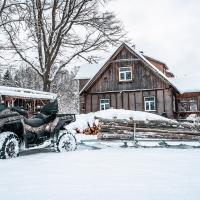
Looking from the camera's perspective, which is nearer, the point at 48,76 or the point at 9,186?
the point at 9,186

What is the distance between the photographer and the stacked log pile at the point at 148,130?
426 inches

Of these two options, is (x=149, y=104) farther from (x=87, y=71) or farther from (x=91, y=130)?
(x=91, y=130)

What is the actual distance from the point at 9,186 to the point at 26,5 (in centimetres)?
1755

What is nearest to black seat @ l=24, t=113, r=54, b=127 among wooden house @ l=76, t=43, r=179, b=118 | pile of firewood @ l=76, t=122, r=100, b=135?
pile of firewood @ l=76, t=122, r=100, b=135

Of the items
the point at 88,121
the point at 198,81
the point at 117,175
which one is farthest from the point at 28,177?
the point at 198,81

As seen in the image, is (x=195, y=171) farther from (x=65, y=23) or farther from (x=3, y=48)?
(x=65, y=23)

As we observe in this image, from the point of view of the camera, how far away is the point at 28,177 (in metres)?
5.31

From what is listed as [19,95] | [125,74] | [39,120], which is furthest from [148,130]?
[125,74]

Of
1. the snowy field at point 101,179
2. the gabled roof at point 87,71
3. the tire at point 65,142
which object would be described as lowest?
the snowy field at point 101,179

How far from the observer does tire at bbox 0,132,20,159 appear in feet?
24.6

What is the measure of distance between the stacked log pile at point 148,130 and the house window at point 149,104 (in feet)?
51.9

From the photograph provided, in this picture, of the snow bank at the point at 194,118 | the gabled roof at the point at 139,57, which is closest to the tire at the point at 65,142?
the snow bank at the point at 194,118

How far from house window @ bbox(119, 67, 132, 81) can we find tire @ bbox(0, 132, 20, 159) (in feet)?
67.0

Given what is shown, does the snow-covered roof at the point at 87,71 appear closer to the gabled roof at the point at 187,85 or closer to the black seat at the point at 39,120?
the gabled roof at the point at 187,85
